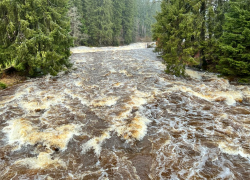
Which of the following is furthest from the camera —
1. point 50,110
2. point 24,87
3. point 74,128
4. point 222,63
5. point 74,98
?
point 222,63

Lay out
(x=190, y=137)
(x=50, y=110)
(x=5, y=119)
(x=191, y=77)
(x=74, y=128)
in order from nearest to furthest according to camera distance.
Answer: (x=190, y=137)
(x=74, y=128)
(x=5, y=119)
(x=50, y=110)
(x=191, y=77)

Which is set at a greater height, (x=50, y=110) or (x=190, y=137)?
(x=50, y=110)

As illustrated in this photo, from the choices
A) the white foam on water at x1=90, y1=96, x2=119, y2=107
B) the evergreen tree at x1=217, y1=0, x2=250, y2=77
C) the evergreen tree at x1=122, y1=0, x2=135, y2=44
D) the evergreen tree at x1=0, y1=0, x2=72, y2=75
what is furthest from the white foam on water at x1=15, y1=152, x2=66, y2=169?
the evergreen tree at x1=122, y1=0, x2=135, y2=44

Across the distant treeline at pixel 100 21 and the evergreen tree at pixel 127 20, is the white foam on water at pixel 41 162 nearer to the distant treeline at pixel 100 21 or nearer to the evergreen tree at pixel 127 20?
the distant treeline at pixel 100 21

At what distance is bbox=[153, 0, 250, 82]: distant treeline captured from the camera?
9.97 meters

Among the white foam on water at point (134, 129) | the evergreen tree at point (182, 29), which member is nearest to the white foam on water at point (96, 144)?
the white foam on water at point (134, 129)

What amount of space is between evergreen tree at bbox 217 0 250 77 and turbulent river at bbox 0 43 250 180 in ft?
4.79

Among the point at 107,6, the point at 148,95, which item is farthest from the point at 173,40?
the point at 107,6

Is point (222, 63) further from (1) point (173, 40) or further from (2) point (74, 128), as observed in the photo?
(2) point (74, 128)

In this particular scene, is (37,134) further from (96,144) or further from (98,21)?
(98,21)

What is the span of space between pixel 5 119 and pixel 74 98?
338 cm

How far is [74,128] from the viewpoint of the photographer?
648cm

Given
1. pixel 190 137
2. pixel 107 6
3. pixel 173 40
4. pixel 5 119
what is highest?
pixel 107 6

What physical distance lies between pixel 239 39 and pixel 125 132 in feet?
31.0
